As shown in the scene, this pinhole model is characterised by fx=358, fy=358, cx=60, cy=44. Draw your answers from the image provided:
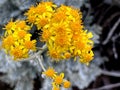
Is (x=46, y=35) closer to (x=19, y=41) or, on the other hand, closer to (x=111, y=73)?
(x=19, y=41)

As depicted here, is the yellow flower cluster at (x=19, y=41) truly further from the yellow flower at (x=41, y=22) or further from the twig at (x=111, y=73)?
the twig at (x=111, y=73)

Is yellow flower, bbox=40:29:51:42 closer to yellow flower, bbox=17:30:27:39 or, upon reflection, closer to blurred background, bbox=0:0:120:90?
yellow flower, bbox=17:30:27:39

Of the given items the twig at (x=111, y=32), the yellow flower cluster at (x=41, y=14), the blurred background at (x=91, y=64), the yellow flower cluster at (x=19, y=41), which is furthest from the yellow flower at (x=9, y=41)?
the twig at (x=111, y=32)

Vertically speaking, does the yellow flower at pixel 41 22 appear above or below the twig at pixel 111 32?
above

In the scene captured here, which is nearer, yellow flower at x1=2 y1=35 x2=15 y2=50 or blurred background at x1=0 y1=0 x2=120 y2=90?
yellow flower at x1=2 y1=35 x2=15 y2=50

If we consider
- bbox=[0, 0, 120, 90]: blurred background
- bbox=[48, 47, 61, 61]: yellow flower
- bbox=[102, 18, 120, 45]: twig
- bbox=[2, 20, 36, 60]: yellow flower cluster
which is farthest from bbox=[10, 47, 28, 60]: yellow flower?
bbox=[102, 18, 120, 45]: twig

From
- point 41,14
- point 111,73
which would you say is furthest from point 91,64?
point 41,14
